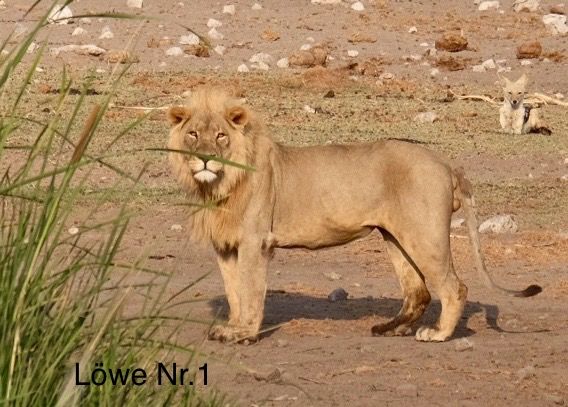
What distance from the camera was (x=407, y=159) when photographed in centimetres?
825

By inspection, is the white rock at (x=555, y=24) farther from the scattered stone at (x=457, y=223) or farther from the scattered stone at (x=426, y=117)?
the scattered stone at (x=457, y=223)

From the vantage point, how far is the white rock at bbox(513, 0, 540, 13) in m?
23.7

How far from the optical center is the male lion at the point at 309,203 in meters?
8.03

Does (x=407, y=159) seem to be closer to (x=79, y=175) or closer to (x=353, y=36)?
(x=79, y=175)

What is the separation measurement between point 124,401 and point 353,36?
1660 centimetres

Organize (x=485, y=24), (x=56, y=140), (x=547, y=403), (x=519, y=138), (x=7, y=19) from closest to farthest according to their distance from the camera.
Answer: (x=547, y=403) < (x=56, y=140) < (x=519, y=138) < (x=7, y=19) < (x=485, y=24)

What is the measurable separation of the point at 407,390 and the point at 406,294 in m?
1.59

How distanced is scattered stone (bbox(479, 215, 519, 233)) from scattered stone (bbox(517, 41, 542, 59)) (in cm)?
950

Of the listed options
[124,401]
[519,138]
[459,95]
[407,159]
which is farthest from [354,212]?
[459,95]

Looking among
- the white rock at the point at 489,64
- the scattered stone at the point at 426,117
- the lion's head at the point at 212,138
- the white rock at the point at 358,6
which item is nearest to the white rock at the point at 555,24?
the white rock at the point at 489,64

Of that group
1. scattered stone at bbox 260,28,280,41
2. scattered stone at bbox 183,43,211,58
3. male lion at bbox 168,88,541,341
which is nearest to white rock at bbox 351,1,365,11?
scattered stone at bbox 260,28,280,41

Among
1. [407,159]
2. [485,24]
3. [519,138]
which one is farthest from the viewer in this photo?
[485,24]

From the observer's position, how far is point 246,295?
26.2 ft

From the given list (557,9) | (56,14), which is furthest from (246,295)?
(557,9)
